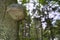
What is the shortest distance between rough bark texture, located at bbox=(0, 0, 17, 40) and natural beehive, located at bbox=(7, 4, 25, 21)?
0.06 feet

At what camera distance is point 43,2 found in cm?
101

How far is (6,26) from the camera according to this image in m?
0.49

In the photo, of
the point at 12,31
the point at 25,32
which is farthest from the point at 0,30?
the point at 25,32

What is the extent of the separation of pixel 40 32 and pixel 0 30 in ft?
1.52

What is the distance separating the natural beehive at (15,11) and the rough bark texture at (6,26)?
0.02m

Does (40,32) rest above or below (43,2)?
below

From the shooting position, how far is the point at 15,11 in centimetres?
50

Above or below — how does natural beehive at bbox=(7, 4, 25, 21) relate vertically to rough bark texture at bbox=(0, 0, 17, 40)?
above

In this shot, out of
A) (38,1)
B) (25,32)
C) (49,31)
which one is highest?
(38,1)

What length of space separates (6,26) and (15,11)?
7cm

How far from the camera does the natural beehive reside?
0.50m

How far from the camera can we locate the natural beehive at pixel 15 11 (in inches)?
19.7

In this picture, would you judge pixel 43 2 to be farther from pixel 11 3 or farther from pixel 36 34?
pixel 11 3

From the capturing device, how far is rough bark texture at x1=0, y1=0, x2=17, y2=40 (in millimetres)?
479
